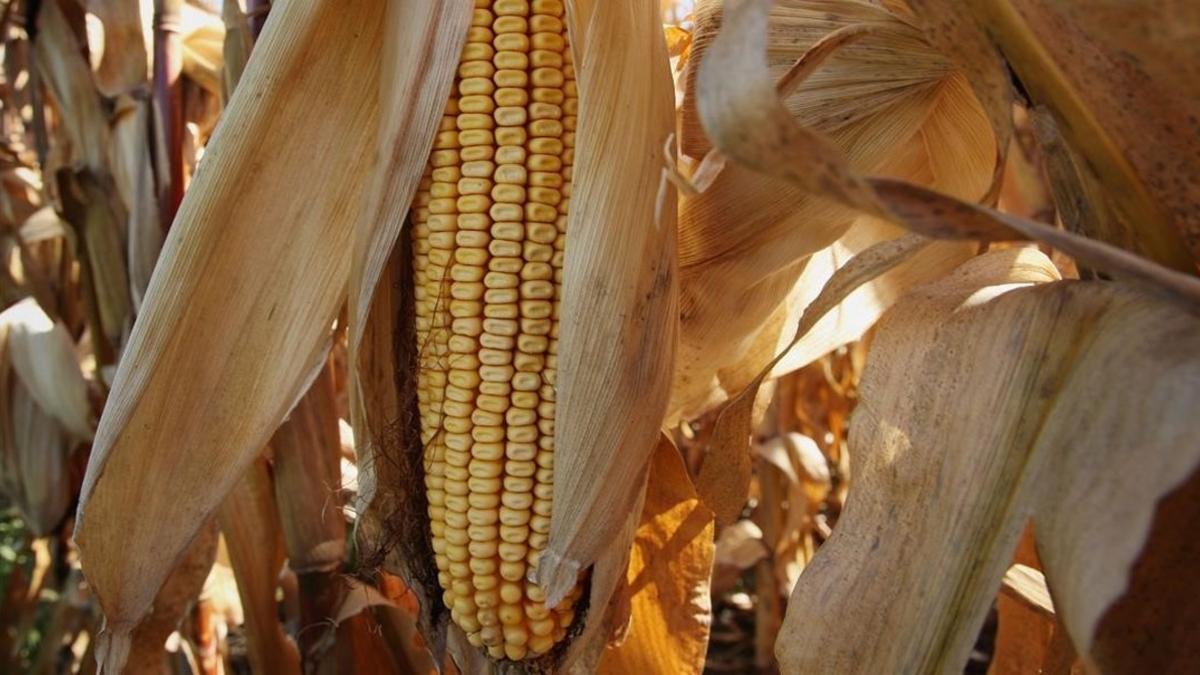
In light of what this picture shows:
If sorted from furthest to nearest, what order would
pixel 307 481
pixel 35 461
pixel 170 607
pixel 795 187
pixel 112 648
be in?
1. pixel 35 461
2. pixel 170 607
3. pixel 307 481
4. pixel 112 648
5. pixel 795 187

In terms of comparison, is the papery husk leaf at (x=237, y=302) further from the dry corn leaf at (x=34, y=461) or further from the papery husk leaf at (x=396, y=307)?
the dry corn leaf at (x=34, y=461)

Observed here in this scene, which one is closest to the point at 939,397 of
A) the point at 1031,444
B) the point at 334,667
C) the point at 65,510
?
the point at 1031,444

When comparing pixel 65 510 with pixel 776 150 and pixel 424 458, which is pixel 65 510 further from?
pixel 776 150

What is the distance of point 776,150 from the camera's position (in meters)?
0.73

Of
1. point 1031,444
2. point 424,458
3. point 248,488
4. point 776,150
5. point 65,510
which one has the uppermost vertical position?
point 776,150

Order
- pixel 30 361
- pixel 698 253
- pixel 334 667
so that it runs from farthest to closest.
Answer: pixel 30 361 → pixel 334 667 → pixel 698 253

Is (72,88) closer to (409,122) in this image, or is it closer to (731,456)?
(409,122)

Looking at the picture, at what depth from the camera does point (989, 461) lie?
2.99 feet

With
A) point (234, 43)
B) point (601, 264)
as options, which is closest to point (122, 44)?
point (234, 43)

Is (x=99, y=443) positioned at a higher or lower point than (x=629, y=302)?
lower

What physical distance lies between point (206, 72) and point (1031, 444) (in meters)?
2.14

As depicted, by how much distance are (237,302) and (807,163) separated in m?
0.87

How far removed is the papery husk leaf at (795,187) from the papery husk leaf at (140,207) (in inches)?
41.7

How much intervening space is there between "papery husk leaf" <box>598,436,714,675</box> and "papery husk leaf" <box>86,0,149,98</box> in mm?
1378
